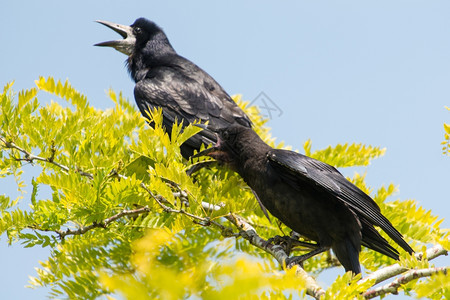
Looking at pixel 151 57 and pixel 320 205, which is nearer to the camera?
pixel 320 205

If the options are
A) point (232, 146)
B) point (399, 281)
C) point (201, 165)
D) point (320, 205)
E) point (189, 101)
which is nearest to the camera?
point (399, 281)

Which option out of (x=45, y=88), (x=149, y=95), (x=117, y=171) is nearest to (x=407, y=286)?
(x=117, y=171)

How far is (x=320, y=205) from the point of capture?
3.51 meters

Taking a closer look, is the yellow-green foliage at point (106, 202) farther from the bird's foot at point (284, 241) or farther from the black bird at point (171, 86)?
the black bird at point (171, 86)

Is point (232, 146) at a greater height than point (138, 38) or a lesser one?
lesser

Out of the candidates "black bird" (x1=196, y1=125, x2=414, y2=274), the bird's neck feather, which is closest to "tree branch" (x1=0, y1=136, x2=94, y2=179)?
"black bird" (x1=196, y1=125, x2=414, y2=274)

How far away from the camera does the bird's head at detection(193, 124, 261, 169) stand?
3.94 meters

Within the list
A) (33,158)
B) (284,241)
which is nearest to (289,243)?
(284,241)

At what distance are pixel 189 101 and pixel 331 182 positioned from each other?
2276 millimetres

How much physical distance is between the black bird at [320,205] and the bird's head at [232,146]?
26cm

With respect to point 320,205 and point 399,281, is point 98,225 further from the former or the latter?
point 399,281

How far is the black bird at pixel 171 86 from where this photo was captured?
5.08 metres

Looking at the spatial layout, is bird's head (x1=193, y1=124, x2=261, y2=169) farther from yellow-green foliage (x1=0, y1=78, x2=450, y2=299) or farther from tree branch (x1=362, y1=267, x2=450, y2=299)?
tree branch (x1=362, y1=267, x2=450, y2=299)

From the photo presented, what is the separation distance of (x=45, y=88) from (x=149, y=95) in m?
1.57
